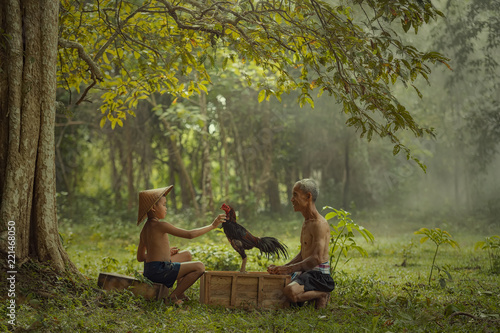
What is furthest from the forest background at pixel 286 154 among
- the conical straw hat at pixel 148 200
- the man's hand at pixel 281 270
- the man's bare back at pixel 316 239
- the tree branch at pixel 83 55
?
the man's hand at pixel 281 270

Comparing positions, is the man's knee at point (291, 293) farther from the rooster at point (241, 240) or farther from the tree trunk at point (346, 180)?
the tree trunk at point (346, 180)

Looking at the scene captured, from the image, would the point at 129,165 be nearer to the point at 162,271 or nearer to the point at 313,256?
the point at 162,271

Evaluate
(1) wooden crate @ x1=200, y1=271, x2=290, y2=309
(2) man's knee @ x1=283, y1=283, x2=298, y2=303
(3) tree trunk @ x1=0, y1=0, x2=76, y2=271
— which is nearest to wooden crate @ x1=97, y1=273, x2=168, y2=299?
(3) tree trunk @ x1=0, y1=0, x2=76, y2=271

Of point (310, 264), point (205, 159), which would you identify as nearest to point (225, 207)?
point (310, 264)

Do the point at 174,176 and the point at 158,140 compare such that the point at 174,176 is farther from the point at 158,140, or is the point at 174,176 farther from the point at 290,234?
the point at 290,234

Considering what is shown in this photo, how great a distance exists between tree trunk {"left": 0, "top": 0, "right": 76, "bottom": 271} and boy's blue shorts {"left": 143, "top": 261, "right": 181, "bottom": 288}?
2.69 feet

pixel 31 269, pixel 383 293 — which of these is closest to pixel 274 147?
pixel 383 293

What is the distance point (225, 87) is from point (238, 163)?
3422 mm

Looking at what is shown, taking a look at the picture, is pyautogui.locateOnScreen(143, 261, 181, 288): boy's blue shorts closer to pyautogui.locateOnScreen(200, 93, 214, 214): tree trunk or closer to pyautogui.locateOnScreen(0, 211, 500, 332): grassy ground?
pyautogui.locateOnScreen(0, 211, 500, 332): grassy ground

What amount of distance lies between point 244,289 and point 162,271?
89cm

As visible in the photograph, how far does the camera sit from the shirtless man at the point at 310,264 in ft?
17.8

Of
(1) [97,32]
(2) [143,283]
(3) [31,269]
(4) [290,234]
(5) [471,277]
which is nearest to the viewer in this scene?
(3) [31,269]

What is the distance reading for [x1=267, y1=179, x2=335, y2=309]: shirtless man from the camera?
543 cm

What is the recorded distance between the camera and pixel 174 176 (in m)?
19.2
